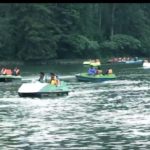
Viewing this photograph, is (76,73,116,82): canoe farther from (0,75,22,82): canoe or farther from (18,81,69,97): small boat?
(18,81,69,97): small boat

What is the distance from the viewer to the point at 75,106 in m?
37.0

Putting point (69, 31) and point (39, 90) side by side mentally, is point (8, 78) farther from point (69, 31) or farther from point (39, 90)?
point (69, 31)

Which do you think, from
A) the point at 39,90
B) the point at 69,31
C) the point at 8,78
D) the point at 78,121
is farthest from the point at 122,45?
the point at 78,121

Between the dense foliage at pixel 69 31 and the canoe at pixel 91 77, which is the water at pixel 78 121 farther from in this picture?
the dense foliage at pixel 69 31

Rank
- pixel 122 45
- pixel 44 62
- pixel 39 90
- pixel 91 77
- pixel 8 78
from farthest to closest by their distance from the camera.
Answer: pixel 122 45 → pixel 44 62 → pixel 8 78 → pixel 91 77 → pixel 39 90

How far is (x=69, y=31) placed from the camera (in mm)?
110812

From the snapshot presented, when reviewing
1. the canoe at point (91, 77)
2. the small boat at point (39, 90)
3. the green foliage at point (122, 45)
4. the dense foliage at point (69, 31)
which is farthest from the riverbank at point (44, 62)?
the small boat at point (39, 90)

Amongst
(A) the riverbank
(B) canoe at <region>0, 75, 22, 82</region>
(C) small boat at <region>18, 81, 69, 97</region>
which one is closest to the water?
(C) small boat at <region>18, 81, 69, 97</region>

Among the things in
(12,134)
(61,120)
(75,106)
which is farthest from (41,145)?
(75,106)

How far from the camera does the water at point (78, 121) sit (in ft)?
71.1

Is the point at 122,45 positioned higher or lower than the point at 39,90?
higher

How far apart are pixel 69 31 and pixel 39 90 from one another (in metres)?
66.0

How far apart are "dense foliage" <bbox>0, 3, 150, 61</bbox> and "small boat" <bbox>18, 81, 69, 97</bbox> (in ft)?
157

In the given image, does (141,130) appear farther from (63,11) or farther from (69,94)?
(63,11)
